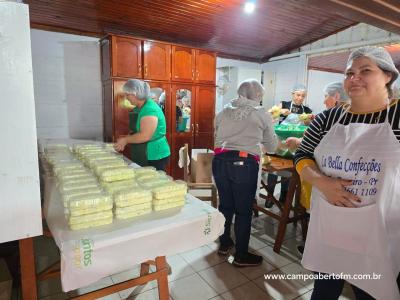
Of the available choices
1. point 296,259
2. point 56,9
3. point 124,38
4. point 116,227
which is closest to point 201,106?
point 124,38

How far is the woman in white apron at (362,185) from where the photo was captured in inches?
40.8

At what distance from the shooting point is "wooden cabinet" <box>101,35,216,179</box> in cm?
376

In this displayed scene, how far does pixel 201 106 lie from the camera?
178 inches

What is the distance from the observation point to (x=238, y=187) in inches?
80.7

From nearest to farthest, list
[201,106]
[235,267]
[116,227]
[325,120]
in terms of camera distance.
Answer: [116,227] < [325,120] < [235,267] < [201,106]

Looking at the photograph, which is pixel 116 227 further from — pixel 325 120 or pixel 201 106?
pixel 201 106

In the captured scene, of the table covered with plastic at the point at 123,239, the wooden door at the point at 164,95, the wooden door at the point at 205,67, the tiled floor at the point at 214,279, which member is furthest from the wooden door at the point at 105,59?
the table covered with plastic at the point at 123,239

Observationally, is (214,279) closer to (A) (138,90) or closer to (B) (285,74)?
(A) (138,90)

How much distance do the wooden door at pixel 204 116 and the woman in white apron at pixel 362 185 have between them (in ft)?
11.0

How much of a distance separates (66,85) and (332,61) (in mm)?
5115

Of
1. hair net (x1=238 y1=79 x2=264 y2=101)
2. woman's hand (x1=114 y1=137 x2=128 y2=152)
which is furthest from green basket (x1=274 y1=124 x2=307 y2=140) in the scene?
woman's hand (x1=114 y1=137 x2=128 y2=152)

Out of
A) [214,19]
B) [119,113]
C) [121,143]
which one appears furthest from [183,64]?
[121,143]

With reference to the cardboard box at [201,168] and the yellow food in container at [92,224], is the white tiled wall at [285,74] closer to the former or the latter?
the cardboard box at [201,168]

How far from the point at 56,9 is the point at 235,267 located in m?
3.69
